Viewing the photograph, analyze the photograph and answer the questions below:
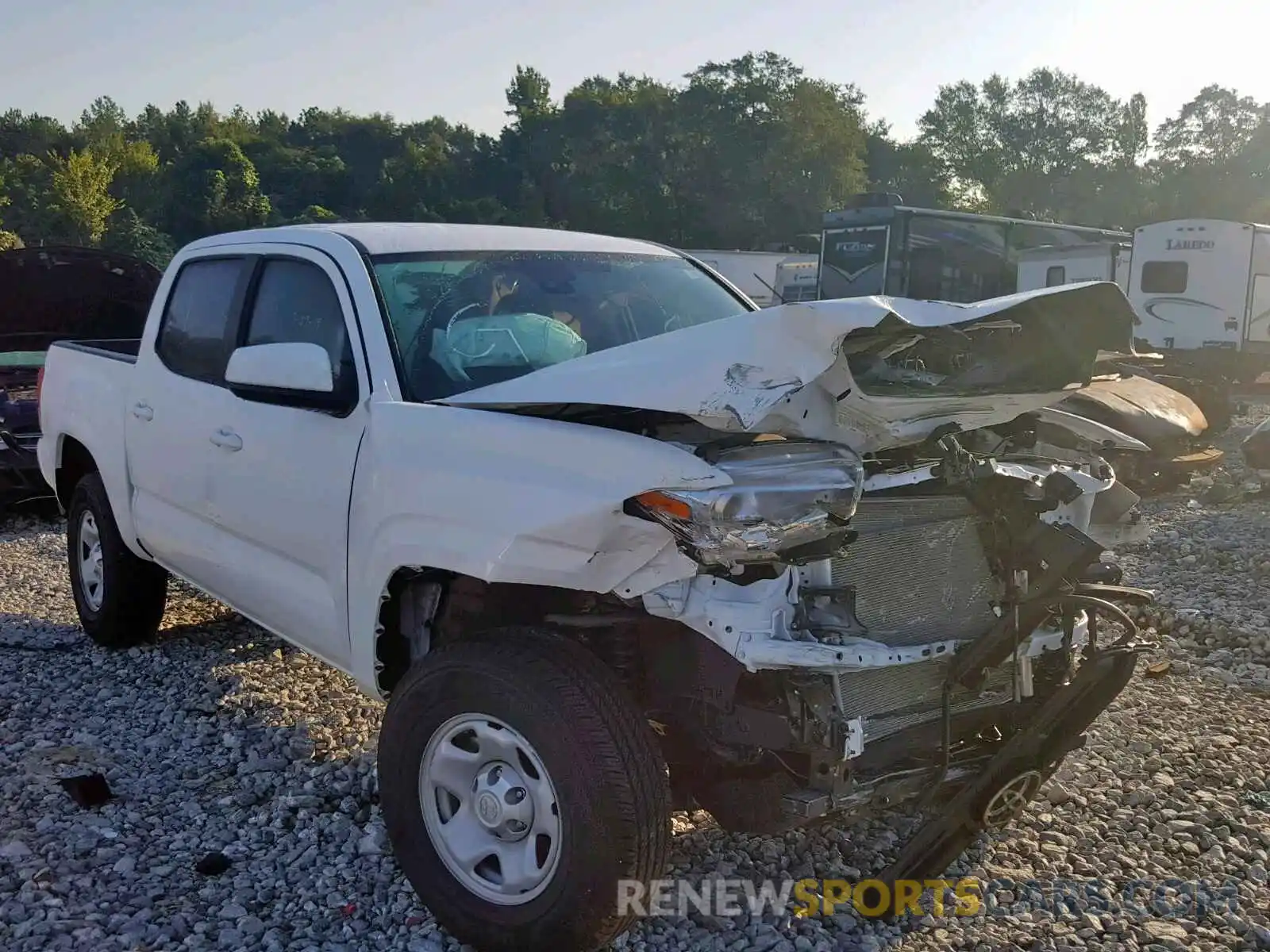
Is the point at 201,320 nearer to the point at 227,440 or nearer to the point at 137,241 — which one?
the point at 227,440

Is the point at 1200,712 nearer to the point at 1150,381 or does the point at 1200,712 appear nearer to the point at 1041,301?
the point at 1041,301

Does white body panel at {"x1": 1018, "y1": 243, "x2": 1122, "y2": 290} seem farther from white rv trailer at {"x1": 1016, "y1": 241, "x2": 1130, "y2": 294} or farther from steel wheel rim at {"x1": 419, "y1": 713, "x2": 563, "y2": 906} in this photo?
steel wheel rim at {"x1": 419, "y1": 713, "x2": 563, "y2": 906}

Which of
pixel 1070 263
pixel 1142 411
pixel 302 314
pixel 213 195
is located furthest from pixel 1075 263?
pixel 213 195

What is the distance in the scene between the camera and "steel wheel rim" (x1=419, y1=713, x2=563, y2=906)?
2.61 m

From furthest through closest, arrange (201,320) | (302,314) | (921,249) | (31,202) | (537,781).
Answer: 1. (31,202)
2. (921,249)
3. (201,320)
4. (302,314)
5. (537,781)

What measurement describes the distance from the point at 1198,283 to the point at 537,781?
19.5 m

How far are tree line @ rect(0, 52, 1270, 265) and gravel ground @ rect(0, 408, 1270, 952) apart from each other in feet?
113

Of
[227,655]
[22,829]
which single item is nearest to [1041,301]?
[22,829]

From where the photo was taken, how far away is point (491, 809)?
2.67 m

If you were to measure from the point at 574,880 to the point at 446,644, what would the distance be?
0.71m

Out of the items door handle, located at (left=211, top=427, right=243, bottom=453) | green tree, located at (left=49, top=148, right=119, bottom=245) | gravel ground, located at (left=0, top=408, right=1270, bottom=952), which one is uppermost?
green tree, located at (left=49, top=148, right=119, bottom=245)

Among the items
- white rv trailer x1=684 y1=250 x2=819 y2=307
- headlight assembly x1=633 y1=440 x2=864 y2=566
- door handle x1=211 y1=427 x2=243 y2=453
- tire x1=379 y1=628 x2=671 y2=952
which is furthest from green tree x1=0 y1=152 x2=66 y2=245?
headlight assembly x1=633 y1=440 x2=864 y2=566

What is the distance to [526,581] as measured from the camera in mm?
2641

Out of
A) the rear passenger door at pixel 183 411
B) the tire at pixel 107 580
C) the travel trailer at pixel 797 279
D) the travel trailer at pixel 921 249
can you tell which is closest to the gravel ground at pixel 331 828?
the tire at pixel 107 580
